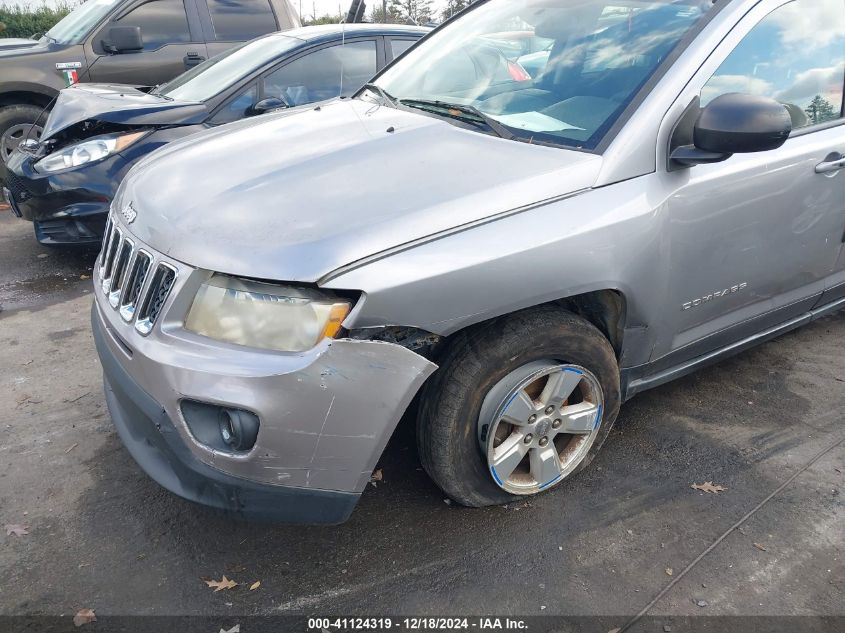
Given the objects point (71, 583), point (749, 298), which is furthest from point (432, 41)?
point (71, 583)

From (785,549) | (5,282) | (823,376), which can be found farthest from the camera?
(5,282)

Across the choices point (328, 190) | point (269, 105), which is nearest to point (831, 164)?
point (328, 190)

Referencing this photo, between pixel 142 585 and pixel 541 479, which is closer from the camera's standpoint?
pixel 142 585

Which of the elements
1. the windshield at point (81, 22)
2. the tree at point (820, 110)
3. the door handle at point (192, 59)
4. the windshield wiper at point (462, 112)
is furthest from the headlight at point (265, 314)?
the windshield at point (81, 22)

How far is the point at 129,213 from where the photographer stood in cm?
243

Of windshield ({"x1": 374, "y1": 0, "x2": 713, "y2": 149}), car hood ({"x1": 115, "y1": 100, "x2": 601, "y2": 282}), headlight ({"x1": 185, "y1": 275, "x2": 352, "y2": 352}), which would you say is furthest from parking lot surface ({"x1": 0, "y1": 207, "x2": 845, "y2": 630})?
windshield ({"x1": 374, "y1": 0, "x2": 713, "y2": 149})

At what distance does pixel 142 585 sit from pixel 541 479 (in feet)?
4.53

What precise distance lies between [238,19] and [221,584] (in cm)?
607

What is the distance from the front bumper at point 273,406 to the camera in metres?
1.88

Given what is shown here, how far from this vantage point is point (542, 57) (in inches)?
112

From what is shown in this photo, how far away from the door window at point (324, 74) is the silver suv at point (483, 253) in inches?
85.6

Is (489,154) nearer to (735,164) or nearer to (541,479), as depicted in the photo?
(735,164)

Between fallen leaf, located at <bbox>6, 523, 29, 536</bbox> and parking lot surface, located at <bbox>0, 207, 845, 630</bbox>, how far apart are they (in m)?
0.03

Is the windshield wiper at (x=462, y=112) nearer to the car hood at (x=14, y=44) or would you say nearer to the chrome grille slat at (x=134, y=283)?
the chrome grille slat at (x=134, y=283)
